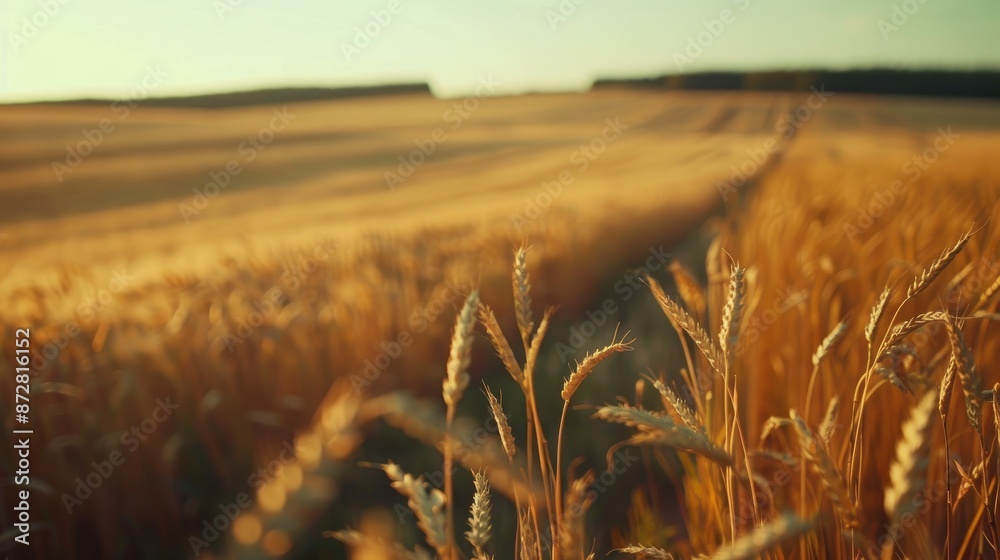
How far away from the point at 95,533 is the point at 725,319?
1.61 meters

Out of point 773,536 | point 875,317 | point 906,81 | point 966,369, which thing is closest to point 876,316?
point 875,317

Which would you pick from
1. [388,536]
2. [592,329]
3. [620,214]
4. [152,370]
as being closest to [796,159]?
[620,214]

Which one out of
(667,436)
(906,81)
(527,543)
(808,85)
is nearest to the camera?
(667,436)

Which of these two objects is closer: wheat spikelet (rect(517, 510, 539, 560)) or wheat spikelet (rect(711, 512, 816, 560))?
wheat spikelet (rect(711, 512, 816, 560))

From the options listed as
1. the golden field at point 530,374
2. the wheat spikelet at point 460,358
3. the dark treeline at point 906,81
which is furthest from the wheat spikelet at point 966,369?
the dark treeline at point 906,81

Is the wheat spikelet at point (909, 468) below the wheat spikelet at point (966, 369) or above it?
below

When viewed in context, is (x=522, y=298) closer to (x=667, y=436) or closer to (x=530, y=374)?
(x=530, y=374)

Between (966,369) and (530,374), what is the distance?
0.44 meters

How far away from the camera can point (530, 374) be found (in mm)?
649

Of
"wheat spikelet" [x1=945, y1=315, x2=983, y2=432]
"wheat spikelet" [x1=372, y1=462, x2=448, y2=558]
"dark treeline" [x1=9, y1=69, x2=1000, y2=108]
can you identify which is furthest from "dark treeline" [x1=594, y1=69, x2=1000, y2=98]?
"wheat spikelet" [x1=372, y1=462, x2=448, y2=558]

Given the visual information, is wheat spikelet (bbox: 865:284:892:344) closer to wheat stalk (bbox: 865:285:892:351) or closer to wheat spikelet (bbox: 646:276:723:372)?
wheat stalk (bbox: 865:285:892:351)

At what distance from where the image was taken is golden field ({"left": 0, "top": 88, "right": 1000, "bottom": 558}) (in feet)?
1.98

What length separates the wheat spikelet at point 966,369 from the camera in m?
0.58

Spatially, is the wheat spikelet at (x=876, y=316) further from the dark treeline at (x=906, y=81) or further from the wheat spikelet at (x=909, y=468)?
the dark treeline at (x=906, y=81)
